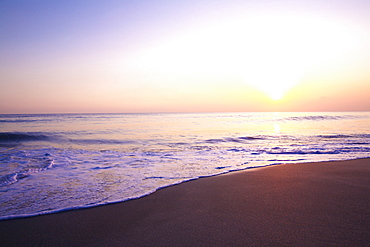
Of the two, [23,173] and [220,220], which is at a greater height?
[220,220]

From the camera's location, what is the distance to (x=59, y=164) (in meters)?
7.52

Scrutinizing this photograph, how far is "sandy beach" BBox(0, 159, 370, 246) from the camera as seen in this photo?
2.71 metres

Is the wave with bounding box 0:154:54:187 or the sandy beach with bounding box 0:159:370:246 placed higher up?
the sandy beach with bounding box 0:159:370:246

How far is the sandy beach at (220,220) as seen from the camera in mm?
2715

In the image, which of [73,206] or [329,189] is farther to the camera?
[329,189]

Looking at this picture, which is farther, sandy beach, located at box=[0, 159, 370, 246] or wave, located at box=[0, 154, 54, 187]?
wave, located at box=[0, 154, 54, 187]

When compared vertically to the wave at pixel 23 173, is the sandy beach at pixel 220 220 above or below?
above

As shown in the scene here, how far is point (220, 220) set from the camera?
320cm

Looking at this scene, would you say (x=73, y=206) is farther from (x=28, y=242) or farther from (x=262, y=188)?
(x=262, y=188)

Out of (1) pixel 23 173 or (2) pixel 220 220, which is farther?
(1) pixel 23 173

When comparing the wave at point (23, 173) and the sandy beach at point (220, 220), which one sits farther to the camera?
the wave at point (23, 173)

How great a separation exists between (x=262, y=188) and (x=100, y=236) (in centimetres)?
324

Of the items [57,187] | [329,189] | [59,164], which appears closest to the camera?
[329,189]

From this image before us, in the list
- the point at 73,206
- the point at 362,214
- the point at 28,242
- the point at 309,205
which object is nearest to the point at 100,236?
the point at 28,242
